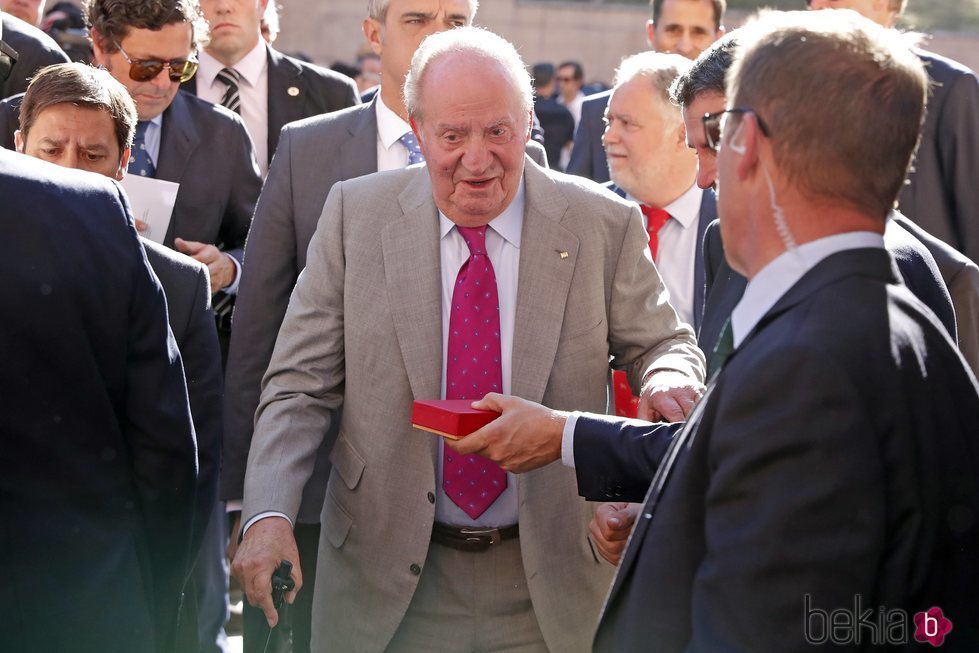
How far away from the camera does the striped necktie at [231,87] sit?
5418 mm

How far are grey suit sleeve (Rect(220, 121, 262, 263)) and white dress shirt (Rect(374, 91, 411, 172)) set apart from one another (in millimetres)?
683

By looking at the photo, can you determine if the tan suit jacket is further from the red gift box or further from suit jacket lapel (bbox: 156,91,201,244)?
suit jacket lapel (bbox: 156,91,201,244)

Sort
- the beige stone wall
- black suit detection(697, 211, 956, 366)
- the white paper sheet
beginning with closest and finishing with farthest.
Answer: black suit detection(697, 211, 956, 366), the white paper sheet, the beige stone wall

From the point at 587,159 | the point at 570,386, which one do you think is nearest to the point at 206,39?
the point at 587,159

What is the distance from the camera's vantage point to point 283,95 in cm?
538

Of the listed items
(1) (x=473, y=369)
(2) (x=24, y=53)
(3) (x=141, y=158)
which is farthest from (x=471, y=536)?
(2) (x=24, y=53)

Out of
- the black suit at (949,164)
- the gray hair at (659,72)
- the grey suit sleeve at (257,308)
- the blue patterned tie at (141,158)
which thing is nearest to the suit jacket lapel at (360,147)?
the grey suit sleeve at (257,308)

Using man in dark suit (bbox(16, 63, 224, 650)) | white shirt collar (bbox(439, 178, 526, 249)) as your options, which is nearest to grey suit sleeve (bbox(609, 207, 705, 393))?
white shirt collar (bbox(439, 178, 526, 249))

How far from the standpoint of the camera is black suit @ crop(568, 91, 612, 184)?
5.68 m

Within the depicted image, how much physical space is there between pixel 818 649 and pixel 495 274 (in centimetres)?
159

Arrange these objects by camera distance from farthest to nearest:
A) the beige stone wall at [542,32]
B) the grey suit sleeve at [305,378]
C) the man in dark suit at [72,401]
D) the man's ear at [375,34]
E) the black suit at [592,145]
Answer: the beige stone wall at [542,32] < the black suit at [592,145] < the man's ear at [375,34] < the grey suit sleeve at [305,378] < the man in dark suit at [72,401]

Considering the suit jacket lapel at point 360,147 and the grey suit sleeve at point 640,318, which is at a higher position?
the suit jacket lapel at point 360,147

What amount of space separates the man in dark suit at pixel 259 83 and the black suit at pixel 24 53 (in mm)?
707

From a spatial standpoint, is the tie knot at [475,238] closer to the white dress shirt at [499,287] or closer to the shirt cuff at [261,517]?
the white dress shirt at [499,287]
